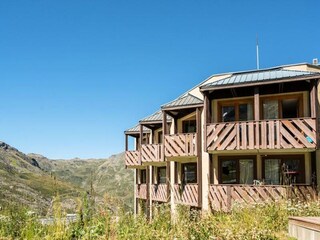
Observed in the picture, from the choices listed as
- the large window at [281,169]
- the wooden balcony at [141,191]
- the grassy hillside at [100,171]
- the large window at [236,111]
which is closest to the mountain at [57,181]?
the grassy hillside at [100,171]

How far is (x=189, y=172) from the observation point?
2417 cm

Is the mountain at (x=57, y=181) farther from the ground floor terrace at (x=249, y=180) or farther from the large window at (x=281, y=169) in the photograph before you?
the large window at (x=281, y=169)

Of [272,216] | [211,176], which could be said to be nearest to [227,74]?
[211,176]

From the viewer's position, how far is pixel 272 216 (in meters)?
10.7

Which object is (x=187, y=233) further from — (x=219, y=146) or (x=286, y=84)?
(x=286, y=84)

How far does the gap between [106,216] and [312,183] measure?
451 inches

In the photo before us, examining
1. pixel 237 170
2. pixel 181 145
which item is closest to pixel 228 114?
pixel 237 170

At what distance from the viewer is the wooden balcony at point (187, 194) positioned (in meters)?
19.8

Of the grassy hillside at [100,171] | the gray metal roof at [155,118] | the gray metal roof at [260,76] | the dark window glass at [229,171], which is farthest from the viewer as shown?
the grassy hillside at [100,171]

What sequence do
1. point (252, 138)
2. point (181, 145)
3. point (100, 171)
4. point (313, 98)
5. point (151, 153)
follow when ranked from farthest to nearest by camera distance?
1. point (100, 171)
2. point (151, 153)
3. point (181, 145)
4. point (252, 138)
5. point (313, 98)

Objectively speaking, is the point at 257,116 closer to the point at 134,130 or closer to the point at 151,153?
the point at 151,153

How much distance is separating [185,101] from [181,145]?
255 centimetres

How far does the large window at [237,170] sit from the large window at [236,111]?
1973 mm

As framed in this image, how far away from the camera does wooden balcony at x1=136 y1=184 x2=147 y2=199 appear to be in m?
31.4
